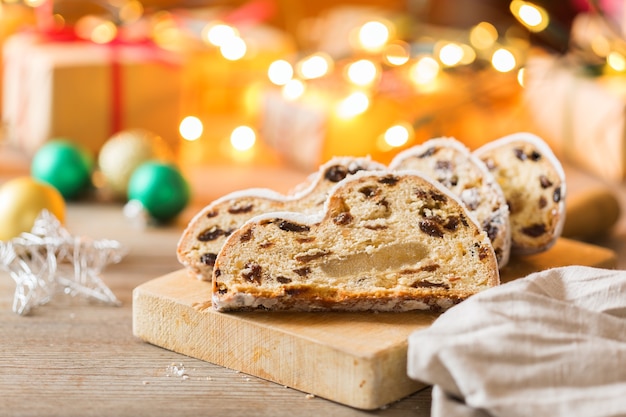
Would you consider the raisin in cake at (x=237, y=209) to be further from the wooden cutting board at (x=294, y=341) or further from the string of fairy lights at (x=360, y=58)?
the string of fairy lights at (x=360, y=58)

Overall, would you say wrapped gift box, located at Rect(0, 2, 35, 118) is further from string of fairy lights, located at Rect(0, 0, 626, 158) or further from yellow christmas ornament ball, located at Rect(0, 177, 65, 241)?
yellow christmas ornament ball, located at Rect(0, 177, 65, 241)

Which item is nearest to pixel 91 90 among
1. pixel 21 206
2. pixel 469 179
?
pixel 21 206

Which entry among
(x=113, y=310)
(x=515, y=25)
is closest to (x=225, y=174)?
(x=113, y=310)

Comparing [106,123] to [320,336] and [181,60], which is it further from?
[320,336]

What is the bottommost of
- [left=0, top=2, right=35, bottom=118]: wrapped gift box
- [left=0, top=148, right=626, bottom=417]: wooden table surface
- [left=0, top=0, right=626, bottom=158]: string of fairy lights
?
[left=0, top=148, right=626, bottom=417]: wooden table surface

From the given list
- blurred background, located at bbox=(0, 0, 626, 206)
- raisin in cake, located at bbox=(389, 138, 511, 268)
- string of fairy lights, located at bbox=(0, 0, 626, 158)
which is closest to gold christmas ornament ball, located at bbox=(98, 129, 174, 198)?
blurred background, located at bbox=(0, 0, 626, 206)
